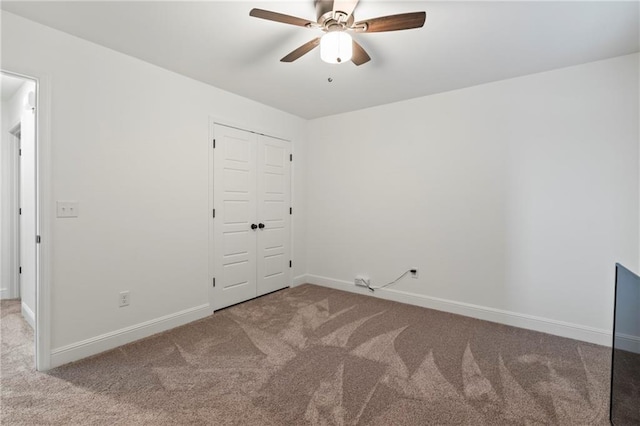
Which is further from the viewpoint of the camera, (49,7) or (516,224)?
(516,224)

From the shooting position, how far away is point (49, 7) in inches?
79.1

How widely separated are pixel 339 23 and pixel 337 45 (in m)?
0.12

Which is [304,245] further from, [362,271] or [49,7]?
[49,7]

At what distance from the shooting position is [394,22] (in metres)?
1.78

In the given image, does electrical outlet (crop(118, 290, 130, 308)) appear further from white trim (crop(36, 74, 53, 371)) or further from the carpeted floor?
white trim (crop(36, 74, 53, 371))

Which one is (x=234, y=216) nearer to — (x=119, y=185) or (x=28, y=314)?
(x=119, y=185)

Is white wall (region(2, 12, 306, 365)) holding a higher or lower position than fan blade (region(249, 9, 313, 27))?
lower

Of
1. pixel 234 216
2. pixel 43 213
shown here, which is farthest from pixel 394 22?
pixel 43 213

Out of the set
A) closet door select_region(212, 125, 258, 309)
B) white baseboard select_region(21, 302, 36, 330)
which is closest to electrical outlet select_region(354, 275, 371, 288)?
closet door select_region(212, 125, 258, 309)

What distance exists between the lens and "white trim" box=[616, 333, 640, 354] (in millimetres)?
1258

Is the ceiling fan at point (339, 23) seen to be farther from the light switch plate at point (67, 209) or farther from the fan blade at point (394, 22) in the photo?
the light switch plate at point (67, 209)

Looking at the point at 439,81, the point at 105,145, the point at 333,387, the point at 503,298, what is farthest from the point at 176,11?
the point at 503,298

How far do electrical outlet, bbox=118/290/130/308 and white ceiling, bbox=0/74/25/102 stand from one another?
8.15 ft

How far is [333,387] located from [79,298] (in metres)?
2.11
